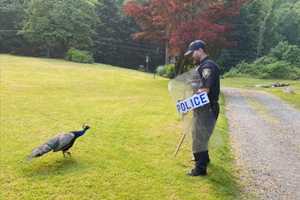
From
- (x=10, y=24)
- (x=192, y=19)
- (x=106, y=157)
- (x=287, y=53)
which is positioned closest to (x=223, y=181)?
(x=106, y=157)

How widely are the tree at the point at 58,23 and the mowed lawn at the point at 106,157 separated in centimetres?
2444

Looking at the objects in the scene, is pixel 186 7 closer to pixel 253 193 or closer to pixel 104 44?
pixel 253 193

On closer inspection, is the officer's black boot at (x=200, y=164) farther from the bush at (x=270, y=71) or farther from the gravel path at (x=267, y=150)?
the bush at (x=270, y=71)

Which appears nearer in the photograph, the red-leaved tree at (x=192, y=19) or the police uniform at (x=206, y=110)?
the police uniform at (x=206, y=110)

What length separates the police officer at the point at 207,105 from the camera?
5.29 m

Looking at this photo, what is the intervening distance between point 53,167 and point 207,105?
2422 millimetres

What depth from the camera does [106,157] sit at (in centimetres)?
650

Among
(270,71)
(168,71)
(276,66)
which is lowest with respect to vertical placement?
(270,71)

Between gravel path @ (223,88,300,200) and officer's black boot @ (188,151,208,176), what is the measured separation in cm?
60

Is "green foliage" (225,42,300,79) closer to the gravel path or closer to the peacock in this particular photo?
the gravel path

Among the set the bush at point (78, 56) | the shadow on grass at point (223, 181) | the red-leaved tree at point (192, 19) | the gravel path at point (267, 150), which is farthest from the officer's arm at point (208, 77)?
the bush at point (78, 56)

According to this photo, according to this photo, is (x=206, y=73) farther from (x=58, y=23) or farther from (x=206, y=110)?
(x=58, y=23)

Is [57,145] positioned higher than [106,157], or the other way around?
[57,145]

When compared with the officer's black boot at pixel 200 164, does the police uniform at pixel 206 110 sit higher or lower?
higher
